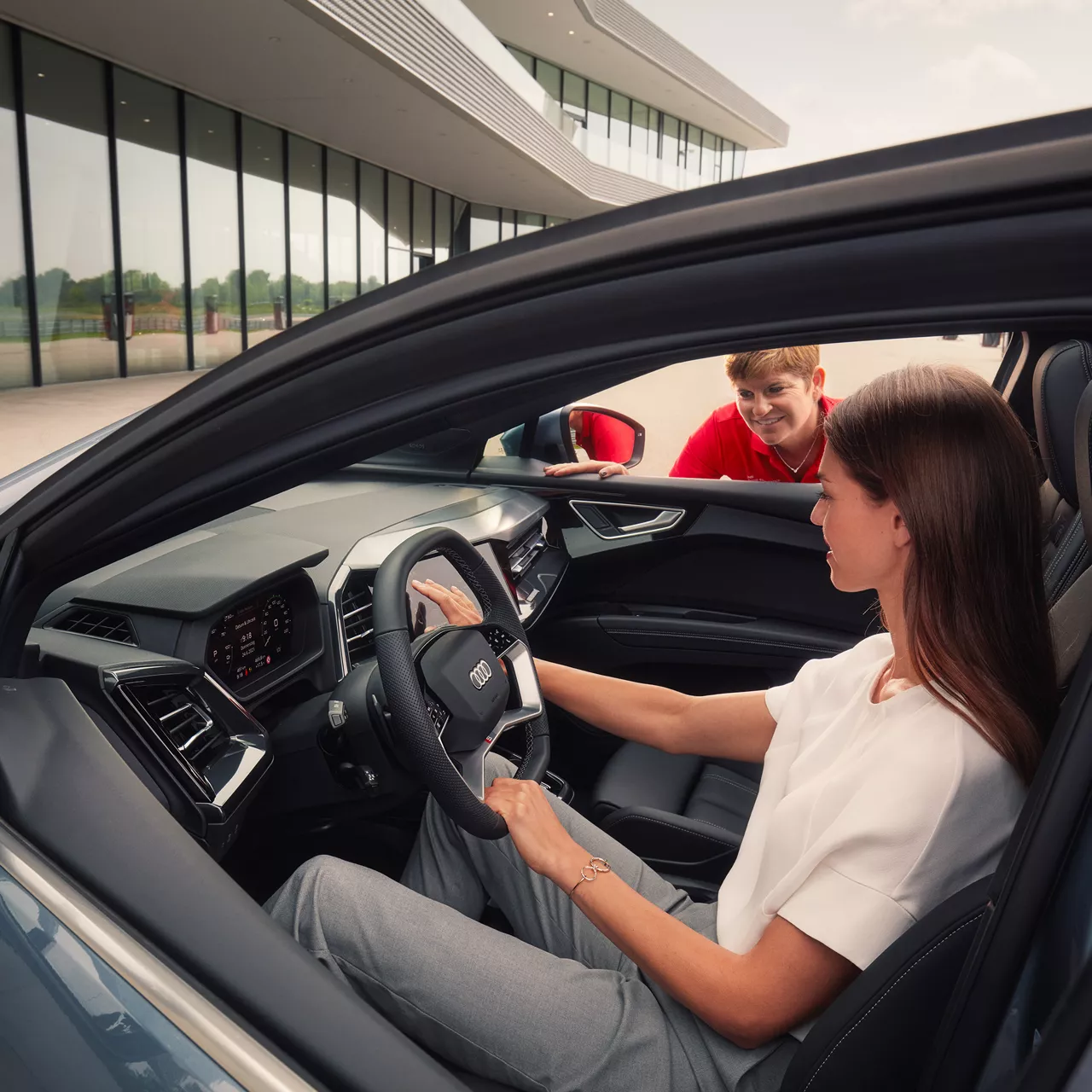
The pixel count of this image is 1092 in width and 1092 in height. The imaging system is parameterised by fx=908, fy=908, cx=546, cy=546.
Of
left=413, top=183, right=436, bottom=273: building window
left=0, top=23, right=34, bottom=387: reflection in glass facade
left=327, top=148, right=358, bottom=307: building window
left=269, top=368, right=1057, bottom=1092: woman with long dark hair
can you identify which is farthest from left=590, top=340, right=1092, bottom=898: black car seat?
left=413, top=183, right=436, bottom=273: building window

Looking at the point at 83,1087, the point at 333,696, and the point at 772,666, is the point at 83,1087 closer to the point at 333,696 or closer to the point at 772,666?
the point at 333,696

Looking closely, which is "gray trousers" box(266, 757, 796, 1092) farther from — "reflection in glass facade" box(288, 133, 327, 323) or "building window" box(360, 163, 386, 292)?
"building window" box(360, 163, 386, 292)

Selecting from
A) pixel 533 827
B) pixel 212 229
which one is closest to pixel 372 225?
pixel 212 229

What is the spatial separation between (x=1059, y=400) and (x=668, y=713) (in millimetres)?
878

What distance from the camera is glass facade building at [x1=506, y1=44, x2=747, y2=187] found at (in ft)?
74.1

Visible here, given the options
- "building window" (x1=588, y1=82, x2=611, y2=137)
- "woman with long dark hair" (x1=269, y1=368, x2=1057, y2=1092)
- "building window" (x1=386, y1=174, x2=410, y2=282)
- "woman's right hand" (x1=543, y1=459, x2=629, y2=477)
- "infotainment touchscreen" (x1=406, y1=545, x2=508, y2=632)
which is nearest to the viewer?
"woman with long dark hair" (x1=269, y1=368, x2=1057, y2=1092)

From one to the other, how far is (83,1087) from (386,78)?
11.1 metres

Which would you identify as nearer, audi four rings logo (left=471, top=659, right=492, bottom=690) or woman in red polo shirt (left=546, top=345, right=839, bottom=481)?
audi four rings logo (left=471, top=659, right=492, bottom=690)

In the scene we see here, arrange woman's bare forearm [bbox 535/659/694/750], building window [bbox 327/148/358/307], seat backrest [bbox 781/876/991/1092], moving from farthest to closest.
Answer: building window [bbox 327/148/358/307] < woman's bare forearm [bbox 535/659/694/750] < seat backrest [bbox 781/876/991/1092]

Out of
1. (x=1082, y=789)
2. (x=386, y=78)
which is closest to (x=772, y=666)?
(x=1082, y=789)

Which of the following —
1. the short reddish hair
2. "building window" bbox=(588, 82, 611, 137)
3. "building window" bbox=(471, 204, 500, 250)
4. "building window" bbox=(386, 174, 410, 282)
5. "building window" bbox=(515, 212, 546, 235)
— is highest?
"building window" bbox=(588, 82, 611, 137)

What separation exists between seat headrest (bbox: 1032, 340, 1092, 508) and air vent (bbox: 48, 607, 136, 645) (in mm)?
1495

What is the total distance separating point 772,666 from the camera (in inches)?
110

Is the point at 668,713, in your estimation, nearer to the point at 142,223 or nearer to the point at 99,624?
the point at 99,624
